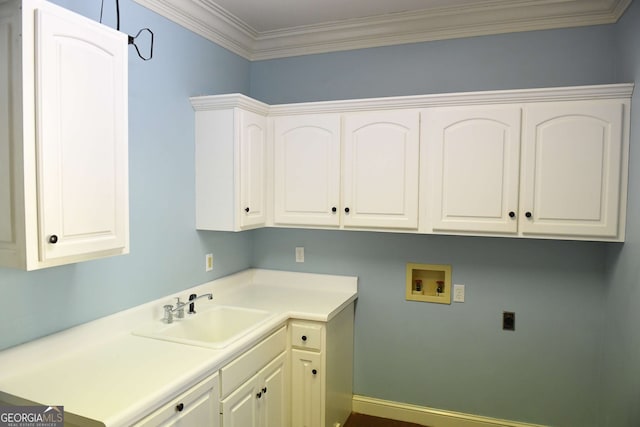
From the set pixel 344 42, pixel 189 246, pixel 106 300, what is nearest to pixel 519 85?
pixel 344 42

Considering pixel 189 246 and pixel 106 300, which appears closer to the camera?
pixel 106 300

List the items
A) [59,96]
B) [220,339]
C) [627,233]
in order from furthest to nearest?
[220,339] < [627,233] < [59,96]

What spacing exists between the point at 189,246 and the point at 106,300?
621 millimetres

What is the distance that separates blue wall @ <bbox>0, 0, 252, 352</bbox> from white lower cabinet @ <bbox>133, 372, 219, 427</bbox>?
634 mm

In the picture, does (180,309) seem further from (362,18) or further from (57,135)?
(362,18)

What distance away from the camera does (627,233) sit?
205 cm

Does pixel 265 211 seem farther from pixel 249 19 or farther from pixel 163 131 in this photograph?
pixel 249 19

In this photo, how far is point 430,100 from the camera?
2.34 meters

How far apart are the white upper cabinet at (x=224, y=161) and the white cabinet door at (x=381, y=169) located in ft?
2.00

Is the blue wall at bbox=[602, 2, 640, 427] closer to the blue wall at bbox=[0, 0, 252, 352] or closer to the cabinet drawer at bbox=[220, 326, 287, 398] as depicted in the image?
the cabinet drawer at bbox=[220, 326, 287, 398]

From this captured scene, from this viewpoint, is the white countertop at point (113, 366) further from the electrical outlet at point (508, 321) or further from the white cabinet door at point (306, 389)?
the electrical outlet at point (508, 321)
